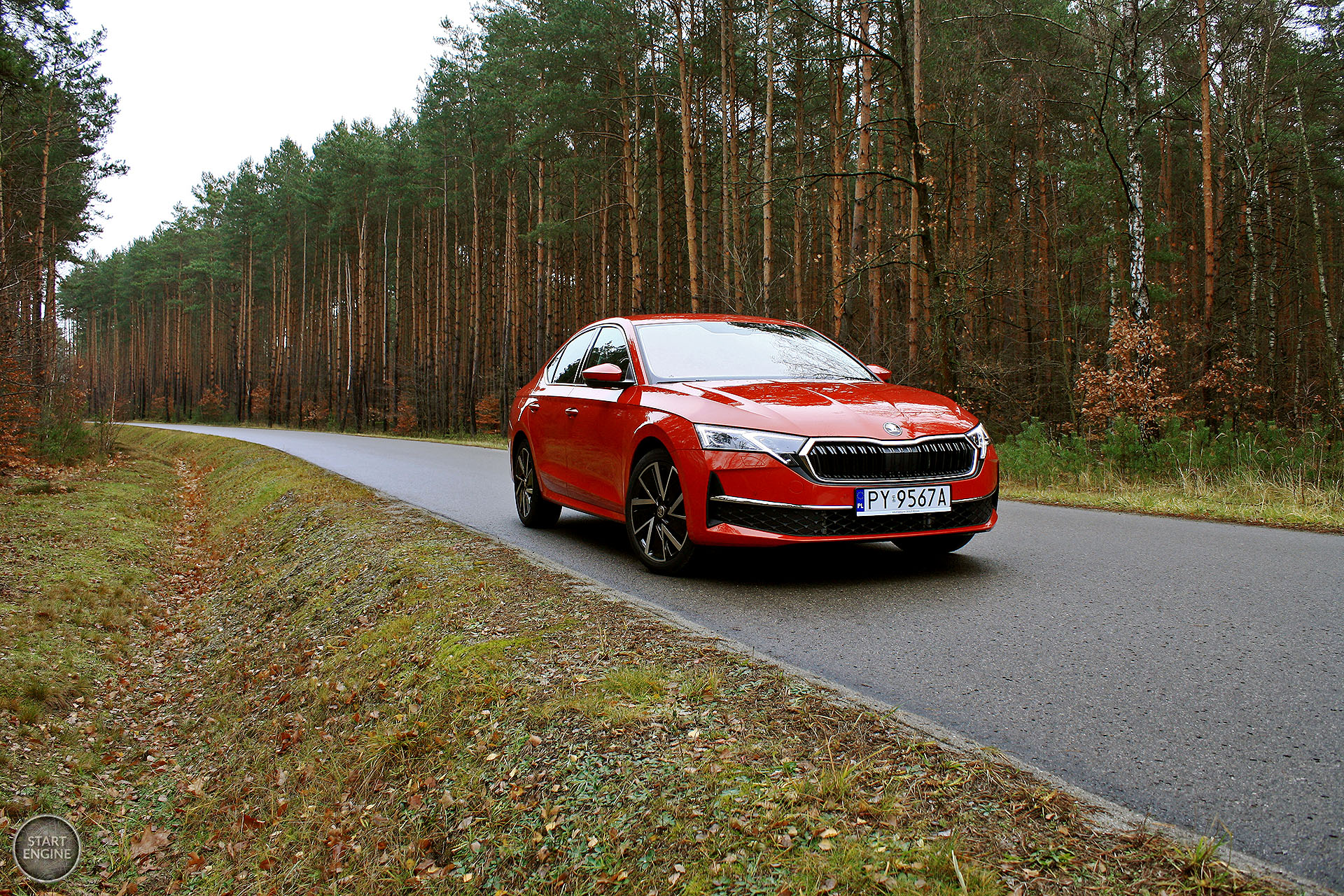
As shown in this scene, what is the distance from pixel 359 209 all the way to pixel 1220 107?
39.7 meters

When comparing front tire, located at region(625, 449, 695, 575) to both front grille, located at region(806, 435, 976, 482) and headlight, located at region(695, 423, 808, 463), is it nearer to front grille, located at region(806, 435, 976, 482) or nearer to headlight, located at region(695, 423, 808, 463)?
headlight, located at region(695, 423, 808, 463)

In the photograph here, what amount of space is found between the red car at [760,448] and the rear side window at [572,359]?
0.53 metres

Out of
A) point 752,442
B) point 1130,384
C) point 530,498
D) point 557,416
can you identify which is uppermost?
point 1130,384

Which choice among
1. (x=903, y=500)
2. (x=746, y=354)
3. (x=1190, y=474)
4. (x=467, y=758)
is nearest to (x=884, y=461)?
(x=903, y=500)

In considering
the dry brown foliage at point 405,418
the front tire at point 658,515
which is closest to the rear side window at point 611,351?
the front tire at point 658,515

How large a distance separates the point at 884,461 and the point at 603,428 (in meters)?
2.07

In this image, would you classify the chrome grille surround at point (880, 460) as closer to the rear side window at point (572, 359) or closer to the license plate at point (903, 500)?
the license plate at point (903, 500)

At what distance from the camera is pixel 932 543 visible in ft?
17.3

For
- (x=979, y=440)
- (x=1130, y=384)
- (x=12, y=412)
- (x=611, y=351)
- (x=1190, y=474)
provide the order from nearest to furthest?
1. (x=979, y=440)
2. (x=611, y=351)
3. (x=1190, y=474)
4. (x=1130, y=384)
5. (x=12, y=412)

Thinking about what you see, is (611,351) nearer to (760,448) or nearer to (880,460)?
(760,448)

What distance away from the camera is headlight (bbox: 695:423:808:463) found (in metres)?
4.45

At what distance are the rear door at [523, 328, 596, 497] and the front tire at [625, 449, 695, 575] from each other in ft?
4.03

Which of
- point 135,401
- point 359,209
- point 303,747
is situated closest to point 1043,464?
point 303,747

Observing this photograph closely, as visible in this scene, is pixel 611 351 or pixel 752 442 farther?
pixel 611 351
